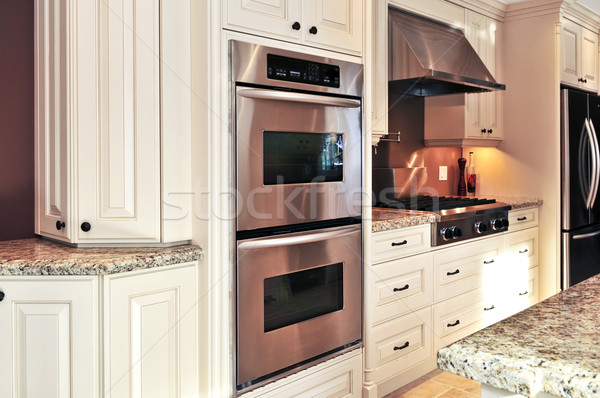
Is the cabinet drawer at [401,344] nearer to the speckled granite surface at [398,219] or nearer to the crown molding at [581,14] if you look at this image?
the speckled granite surface at [398,219]

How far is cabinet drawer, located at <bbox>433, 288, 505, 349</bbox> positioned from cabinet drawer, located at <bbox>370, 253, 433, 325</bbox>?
19 cm

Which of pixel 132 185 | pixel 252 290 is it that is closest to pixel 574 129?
pixel 252 290

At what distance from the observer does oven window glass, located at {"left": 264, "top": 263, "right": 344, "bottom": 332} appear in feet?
7.06

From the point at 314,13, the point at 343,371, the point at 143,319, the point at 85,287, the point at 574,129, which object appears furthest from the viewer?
the point at 574,129

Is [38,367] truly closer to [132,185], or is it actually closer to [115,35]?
[132,185]

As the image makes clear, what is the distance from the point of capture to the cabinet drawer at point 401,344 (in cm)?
276

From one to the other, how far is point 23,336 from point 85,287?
278 millimetres

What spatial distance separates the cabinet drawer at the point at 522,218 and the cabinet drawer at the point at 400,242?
1.10 metres

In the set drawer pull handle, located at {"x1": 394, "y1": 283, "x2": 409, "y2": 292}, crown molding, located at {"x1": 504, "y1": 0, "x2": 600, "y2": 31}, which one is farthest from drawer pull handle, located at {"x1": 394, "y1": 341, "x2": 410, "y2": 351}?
crown molding, located at {"x1": 504, "y1": 0, "x2": 600, "y2": 31}

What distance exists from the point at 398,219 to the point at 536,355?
204cm

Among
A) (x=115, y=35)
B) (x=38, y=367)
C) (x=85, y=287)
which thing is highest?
(x=115, y=35)

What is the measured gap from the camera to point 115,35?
193 cm

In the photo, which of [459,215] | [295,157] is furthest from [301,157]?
[459,215]

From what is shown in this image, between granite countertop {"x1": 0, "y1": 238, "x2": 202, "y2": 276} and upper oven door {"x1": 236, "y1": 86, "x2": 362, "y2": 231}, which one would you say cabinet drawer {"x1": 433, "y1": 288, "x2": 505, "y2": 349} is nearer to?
upper oven door {"x1": 236, "y1": 86, "x2": 362, "y2": 231}
